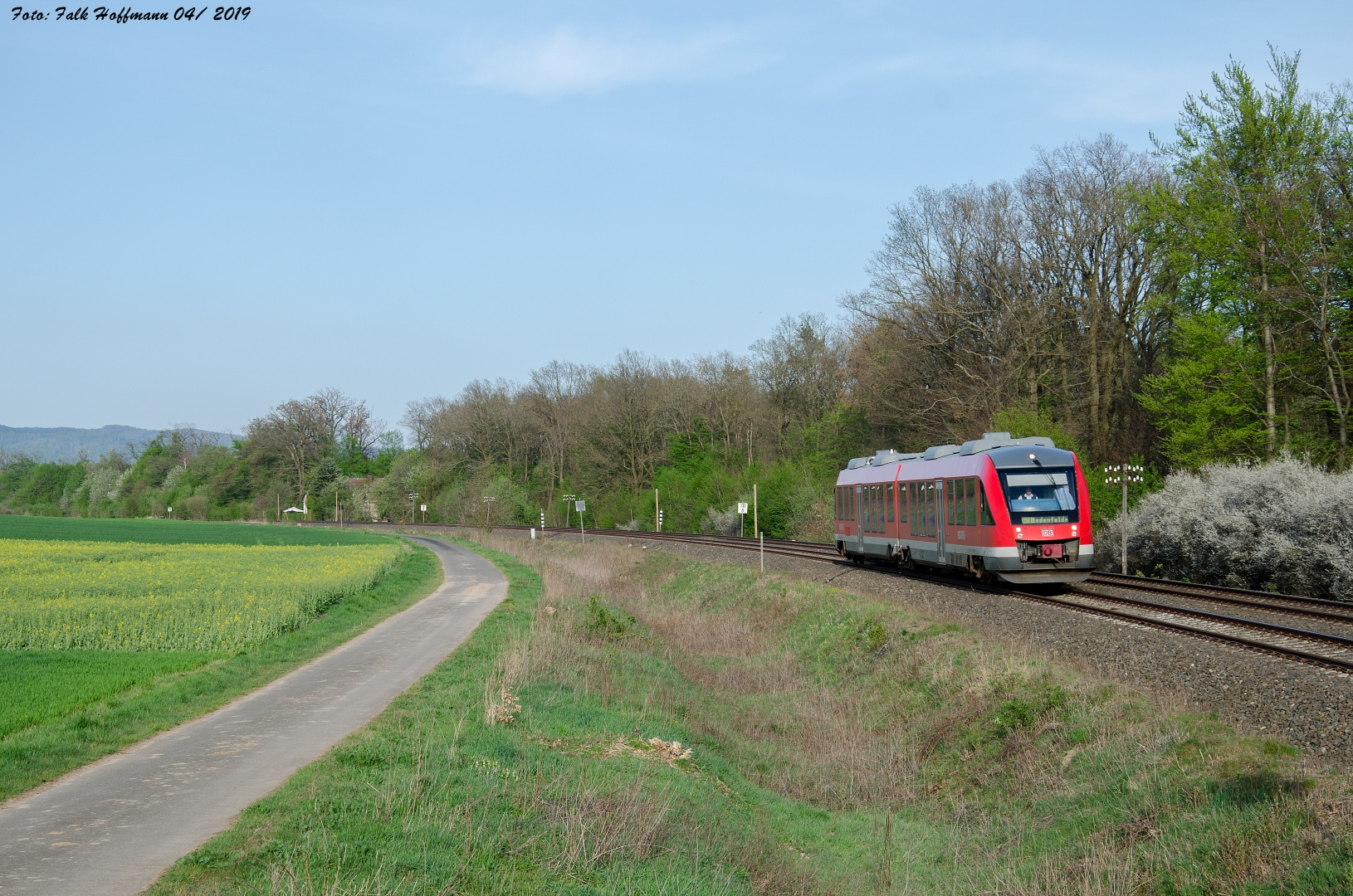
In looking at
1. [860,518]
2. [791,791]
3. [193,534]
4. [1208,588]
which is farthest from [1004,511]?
[193,534]

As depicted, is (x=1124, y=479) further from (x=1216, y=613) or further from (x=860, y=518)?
(x=1216, y=613)

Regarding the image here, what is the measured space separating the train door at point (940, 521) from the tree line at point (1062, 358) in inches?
367

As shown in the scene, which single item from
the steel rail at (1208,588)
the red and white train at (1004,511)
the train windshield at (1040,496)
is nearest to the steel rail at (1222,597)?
the steel rail at (1208,588)

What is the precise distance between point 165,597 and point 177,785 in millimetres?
16242

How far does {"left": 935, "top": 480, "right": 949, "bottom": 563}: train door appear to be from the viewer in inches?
925

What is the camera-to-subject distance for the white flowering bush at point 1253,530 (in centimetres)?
1980

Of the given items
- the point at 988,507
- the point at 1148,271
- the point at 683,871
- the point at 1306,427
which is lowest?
the point at 683,871

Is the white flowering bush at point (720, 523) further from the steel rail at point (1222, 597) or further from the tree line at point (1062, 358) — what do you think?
the steel rail at point (1222, 597)

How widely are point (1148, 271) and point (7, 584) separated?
41.6 meters

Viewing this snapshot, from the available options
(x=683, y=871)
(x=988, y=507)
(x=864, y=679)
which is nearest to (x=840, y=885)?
(x=683, y=871)

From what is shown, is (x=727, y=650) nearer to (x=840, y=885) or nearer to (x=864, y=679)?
(x=864, y=679)

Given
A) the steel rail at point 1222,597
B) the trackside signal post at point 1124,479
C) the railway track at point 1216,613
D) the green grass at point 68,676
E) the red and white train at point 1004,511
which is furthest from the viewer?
the trackside signal post at point 1124,479

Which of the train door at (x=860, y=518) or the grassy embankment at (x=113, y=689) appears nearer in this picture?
the grassy embankment at (x=113, y=689)

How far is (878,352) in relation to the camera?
47406mm
